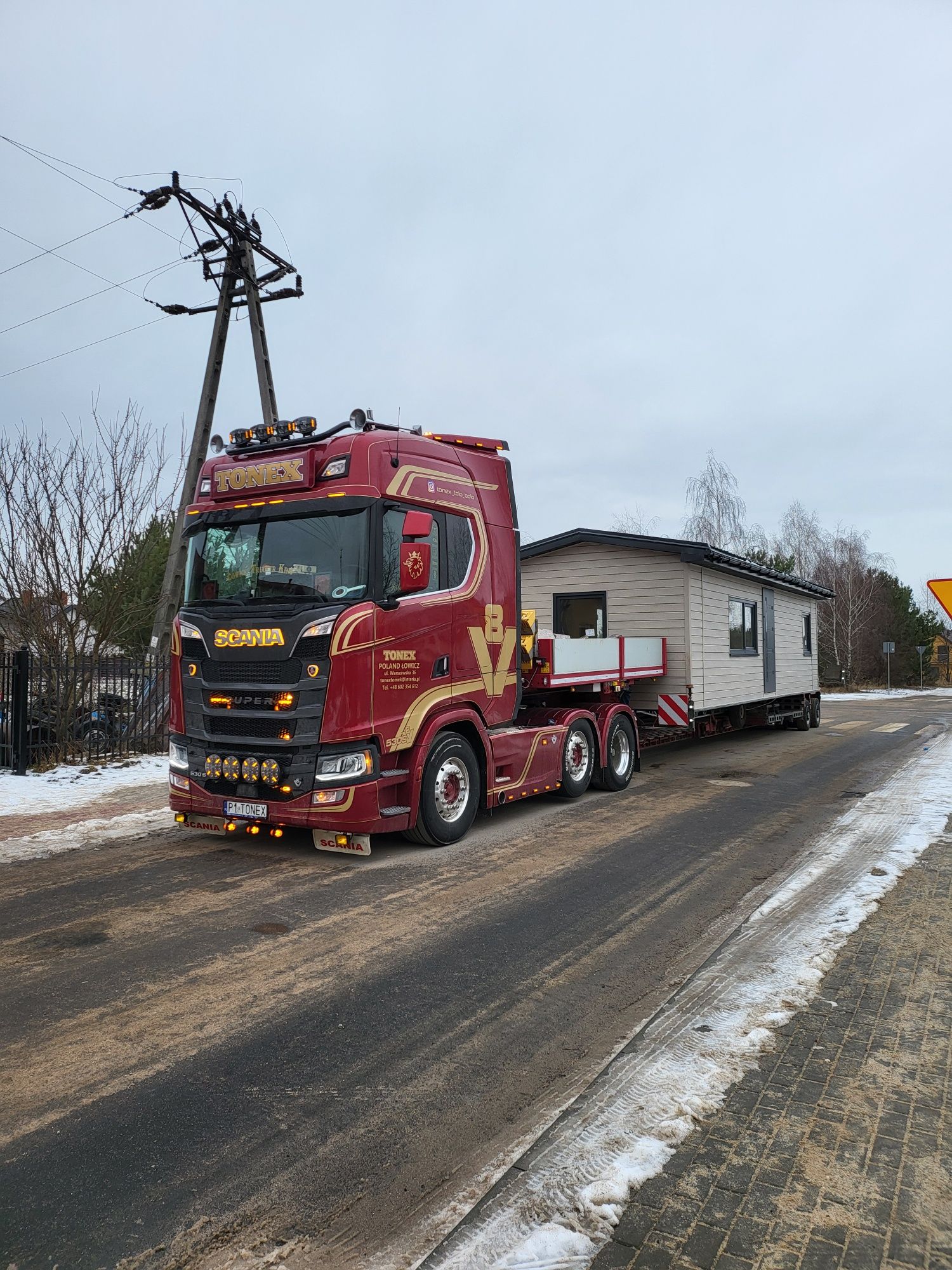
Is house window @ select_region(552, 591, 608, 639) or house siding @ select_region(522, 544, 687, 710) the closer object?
house siding @ select_region(522, 544, 687, 710)

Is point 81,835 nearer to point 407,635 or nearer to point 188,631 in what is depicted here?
point 188,631

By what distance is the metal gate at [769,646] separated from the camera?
1633 cm

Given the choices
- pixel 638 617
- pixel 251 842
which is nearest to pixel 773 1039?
pixel 251 842

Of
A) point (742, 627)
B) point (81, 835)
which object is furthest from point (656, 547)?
point (81, 835)

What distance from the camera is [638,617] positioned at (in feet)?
43.0

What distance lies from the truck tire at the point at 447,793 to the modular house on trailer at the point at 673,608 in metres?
5.45

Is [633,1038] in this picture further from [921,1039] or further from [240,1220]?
[240,1220]

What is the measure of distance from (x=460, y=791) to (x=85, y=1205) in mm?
5216

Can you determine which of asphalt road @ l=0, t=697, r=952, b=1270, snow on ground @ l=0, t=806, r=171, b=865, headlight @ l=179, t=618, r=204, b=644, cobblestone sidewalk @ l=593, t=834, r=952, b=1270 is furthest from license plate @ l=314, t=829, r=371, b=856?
cobblestone sidewalk @ l=593, t=834, r=952, b=1270

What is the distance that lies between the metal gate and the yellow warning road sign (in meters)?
10.1

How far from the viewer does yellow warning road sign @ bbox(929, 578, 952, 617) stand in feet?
19.9

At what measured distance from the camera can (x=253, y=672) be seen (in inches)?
262

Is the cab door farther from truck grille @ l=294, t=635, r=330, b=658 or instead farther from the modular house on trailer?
the modular house on trailer

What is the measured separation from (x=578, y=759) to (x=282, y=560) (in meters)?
4.60
